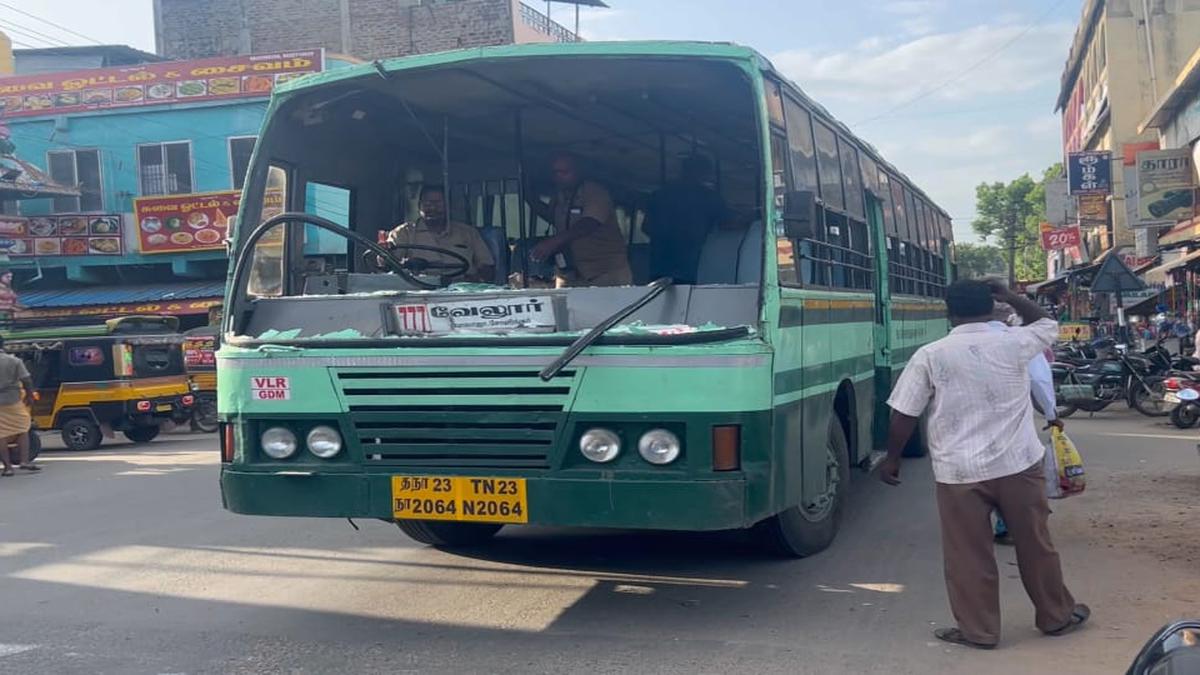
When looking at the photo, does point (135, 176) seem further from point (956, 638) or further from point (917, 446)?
point (956, 638)

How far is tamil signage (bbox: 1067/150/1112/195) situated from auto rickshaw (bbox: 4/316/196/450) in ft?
90.9

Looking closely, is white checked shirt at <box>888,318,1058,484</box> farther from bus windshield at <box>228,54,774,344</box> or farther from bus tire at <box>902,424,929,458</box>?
bus tire at <box>902,424,929,458</box>

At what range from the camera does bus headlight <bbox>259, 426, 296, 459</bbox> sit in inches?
222

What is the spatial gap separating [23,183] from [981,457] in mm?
24596

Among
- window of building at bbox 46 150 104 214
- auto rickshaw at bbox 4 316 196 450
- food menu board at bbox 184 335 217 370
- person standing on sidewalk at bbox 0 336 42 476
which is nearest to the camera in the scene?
person standing on sidewalk at bbox 0 336 42 476

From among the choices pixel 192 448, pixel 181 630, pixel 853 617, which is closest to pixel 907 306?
pixel 853 617

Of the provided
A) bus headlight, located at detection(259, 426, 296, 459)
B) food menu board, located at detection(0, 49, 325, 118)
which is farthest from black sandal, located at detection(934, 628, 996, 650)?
food menu board, located at detection(0, 49, 325, 118)

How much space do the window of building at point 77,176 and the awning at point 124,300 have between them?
7.03 ft

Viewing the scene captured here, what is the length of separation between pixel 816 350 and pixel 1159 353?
1278 centimetres

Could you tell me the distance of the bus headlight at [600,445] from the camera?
205 inches

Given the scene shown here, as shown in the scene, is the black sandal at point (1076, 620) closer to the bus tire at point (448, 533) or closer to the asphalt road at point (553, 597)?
the asphalt road at point (553, 597)

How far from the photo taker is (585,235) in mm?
6797

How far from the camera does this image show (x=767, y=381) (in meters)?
5.20

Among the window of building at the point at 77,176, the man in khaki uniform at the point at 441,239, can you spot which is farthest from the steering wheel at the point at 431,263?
the window of building at the point at 77,176
